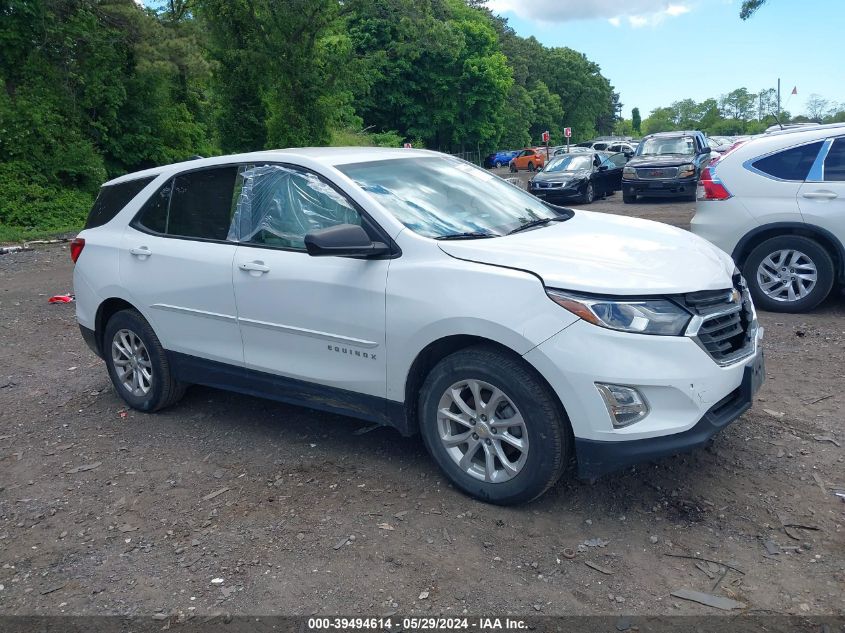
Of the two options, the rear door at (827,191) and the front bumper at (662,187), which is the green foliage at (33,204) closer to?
the front bumper at (662,187)

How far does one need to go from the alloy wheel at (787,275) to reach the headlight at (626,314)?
448cm

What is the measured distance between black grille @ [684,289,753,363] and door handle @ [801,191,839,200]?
3822 mm

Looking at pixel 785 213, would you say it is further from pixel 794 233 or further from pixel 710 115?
pixel 710 115

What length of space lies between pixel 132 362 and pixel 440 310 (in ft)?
9.35

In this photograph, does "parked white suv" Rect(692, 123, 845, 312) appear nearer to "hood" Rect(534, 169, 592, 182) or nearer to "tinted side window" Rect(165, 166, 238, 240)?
"tinted side window" Rect(165, 166, 238, 240)

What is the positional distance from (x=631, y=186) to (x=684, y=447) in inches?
685

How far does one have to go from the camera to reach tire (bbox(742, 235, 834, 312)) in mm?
7090

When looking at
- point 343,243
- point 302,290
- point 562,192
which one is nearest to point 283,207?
point 302,290

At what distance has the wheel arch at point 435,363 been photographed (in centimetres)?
354

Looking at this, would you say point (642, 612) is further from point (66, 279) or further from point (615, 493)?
point (66, 279)

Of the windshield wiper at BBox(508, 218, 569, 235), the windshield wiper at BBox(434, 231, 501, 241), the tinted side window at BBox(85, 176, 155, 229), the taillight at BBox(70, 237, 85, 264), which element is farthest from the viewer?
the taillight at BBox(70, 237, 85, 264)

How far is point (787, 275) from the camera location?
23.9 ft

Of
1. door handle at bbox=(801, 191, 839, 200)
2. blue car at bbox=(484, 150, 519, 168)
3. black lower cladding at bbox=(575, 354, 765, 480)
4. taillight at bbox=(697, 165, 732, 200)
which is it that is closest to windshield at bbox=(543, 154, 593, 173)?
taillight at bbox=(697, 165, 732, 200)

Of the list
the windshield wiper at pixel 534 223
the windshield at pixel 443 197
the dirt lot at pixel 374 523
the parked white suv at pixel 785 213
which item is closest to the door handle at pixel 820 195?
the parked white suv at pixel 785 213
